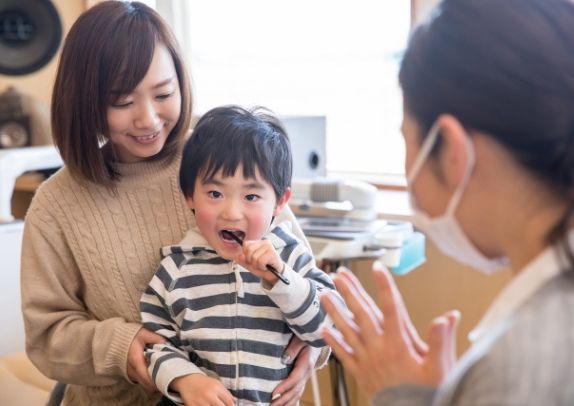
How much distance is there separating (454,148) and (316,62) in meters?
2.43

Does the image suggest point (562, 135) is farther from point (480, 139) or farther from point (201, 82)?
point (201, 82)

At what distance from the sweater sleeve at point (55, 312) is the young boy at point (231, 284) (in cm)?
13

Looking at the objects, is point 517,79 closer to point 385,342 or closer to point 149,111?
point 385,342

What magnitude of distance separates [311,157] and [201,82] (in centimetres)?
118

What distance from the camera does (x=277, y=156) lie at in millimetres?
1319

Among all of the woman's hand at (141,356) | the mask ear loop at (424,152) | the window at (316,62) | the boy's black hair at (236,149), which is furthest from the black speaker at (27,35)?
the mask ear loop at (424,152)

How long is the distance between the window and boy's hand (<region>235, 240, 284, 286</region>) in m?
1.79

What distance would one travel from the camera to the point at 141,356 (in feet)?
4.27

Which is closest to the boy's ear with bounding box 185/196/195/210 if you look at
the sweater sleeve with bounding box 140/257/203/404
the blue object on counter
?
the sweater sleeve with bounding box 140/257/203/404

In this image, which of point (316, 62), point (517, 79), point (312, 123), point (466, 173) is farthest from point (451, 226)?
point (316, 62)

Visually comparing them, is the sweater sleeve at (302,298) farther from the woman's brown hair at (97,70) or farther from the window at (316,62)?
the window at (316,62)

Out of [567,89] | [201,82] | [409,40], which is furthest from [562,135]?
[201,82]

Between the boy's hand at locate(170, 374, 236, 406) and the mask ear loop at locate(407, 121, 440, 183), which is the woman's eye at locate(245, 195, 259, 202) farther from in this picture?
the mask ear loop at locate(407, 121, 440, 183)

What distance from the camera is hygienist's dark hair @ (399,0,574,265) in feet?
2.46
